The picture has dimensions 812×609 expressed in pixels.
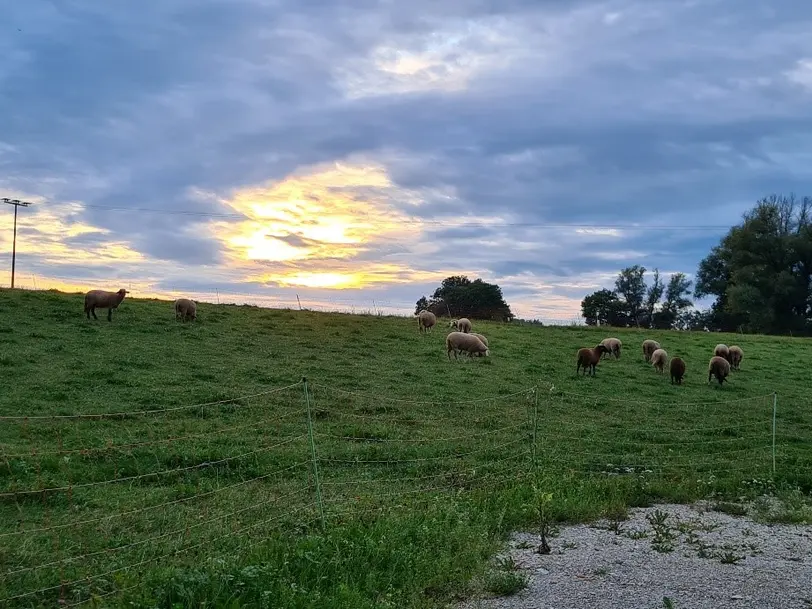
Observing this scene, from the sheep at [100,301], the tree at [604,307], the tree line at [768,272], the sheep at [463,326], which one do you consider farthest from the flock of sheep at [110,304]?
the tree at [604,307]

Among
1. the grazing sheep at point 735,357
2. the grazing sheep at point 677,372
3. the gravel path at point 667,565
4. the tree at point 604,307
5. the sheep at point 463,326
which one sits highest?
the tree at point 604,307

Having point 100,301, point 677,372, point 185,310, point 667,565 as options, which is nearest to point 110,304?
point 100,301

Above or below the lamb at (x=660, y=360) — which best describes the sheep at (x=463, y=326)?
above

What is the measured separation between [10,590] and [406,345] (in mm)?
21181

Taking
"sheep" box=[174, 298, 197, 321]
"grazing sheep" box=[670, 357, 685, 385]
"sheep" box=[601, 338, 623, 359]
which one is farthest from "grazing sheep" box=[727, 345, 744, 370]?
"sheep" box=[174, 298, 197, 321]

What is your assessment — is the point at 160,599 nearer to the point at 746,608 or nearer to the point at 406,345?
the point at 746,608

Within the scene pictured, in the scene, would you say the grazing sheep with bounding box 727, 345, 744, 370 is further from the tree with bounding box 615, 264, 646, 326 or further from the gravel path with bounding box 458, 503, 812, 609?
the tree with bounding box 615, 264, 646, 326

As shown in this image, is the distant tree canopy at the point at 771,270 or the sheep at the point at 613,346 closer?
the sheep at the point at 613,346

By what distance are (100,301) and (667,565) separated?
960 inches

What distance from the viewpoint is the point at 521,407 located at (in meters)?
16.6

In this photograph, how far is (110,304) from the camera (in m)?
26.6

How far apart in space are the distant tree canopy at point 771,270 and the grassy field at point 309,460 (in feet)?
138

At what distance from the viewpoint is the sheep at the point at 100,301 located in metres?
26.0

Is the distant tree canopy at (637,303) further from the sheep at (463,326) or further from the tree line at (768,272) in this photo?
the sheep at (463,326)
